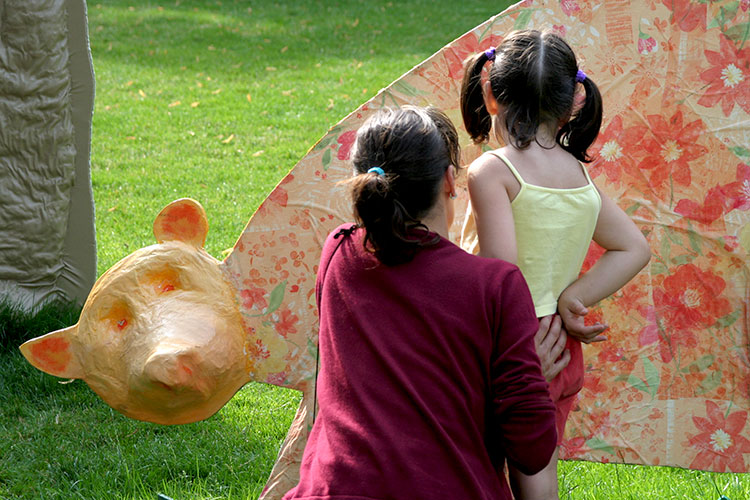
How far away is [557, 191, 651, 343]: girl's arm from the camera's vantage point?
2.31 metres

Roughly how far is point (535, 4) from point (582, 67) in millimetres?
241

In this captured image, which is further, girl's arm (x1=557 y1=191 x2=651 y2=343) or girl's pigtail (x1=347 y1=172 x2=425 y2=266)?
girl's arm (x1=557 y1=191 x2=651 y2=343)

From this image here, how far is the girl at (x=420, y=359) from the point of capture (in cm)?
185

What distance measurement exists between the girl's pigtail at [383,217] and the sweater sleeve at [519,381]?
0.74 ft

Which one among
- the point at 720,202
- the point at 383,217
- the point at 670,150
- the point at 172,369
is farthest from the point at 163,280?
the point at 720,202

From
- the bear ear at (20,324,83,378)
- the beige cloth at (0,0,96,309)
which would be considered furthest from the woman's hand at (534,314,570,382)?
the beige cloth at (0,0,96,309)

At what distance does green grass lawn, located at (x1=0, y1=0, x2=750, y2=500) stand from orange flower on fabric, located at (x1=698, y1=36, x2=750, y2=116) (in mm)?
1354

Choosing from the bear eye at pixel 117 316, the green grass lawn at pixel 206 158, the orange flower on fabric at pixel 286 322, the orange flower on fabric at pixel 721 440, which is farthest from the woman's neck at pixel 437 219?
the green grass lawn at pixel 206 158

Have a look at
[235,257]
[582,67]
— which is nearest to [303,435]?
[235,257]

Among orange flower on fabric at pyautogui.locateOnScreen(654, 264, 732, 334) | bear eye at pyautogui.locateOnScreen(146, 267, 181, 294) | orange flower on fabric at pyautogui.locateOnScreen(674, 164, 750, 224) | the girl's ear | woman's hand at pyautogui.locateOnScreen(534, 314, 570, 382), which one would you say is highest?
the girl's ear

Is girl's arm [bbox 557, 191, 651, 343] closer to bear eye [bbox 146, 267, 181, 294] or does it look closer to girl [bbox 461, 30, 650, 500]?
girl [bbox 461, 30, 650, 500]

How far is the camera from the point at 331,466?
1.87 metres

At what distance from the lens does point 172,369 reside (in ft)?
7.66

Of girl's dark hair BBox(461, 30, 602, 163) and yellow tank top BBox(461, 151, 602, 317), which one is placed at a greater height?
girl's dark hair BBox(461, 30, 602, 163)
